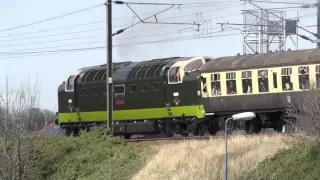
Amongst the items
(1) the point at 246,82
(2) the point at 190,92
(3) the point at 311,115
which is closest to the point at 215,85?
(1) the point at 246,82

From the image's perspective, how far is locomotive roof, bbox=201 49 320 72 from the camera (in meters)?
24.8

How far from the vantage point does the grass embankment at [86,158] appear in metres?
23.9

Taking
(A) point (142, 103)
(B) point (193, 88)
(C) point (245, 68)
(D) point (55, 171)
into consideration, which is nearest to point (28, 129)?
(D) point (55, 171)

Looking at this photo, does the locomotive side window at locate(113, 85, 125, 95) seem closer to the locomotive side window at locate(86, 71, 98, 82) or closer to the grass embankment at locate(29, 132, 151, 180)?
the locomotive side window at locate(86, 71, 98, 82)

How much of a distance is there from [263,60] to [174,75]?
18.1ft

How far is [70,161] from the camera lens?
2655cm

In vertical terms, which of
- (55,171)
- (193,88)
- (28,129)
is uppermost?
(193,88)

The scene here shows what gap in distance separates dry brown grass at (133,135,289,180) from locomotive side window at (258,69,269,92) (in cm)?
458

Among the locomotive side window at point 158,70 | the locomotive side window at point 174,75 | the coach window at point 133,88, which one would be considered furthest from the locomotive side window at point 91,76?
the locomotive side window at point 174,75

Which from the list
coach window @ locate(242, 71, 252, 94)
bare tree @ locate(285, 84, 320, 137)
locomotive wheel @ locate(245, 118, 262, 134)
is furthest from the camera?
locomotive wheel @ locate(245, 118, 262, 134)

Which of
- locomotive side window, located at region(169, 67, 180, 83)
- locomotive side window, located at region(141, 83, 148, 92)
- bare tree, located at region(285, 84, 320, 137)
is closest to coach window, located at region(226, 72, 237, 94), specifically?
locomotive side window, located at region(169, 67, 180, 83)

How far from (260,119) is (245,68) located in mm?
2392

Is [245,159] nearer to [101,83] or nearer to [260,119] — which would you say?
[260,119]

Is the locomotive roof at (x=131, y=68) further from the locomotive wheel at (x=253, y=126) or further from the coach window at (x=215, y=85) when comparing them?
the locomotive wheel at (x=253, y=126)
